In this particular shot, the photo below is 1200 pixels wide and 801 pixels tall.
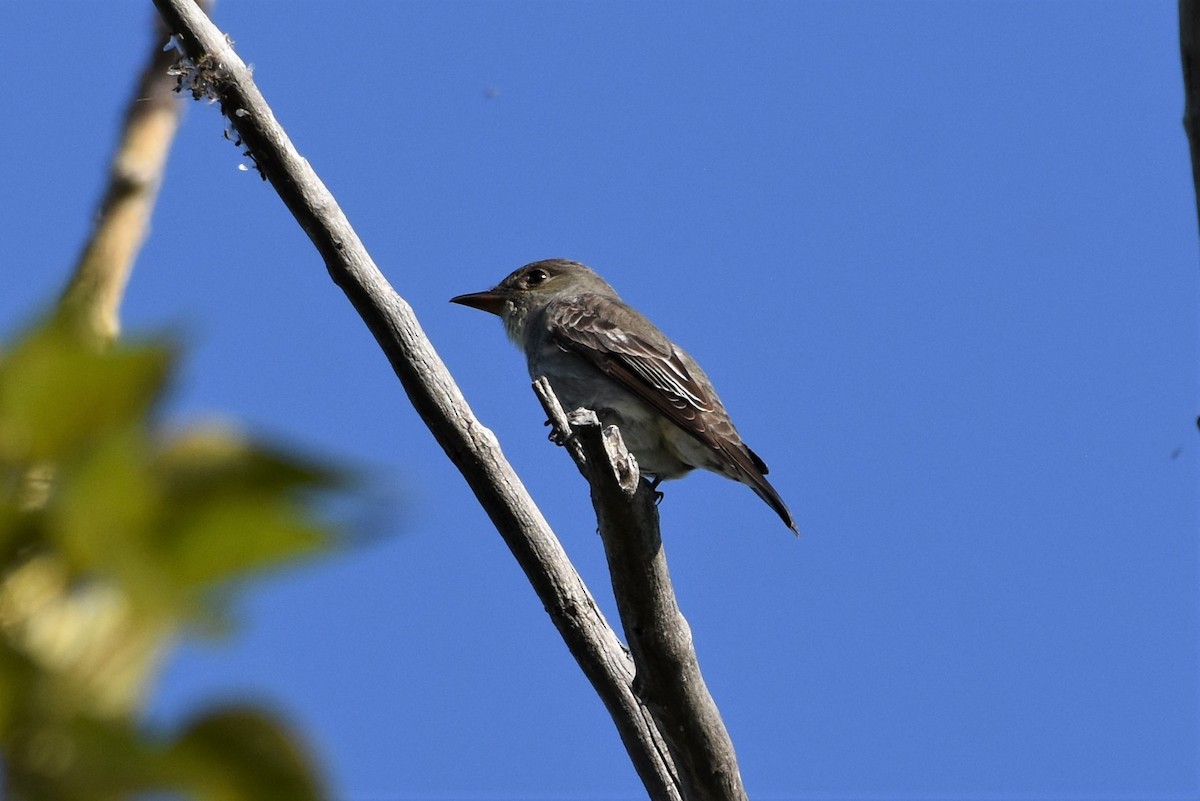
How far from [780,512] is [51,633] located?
24.8 ft

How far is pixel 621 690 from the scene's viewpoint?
5.76 metres

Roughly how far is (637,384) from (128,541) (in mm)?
8322

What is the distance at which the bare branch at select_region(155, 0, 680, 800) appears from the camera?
562 centimetres

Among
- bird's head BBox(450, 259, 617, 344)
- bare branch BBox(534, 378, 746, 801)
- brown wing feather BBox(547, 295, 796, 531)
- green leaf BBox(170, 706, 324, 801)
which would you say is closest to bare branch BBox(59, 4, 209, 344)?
green leaf BBox(170, 706, 324, 801)

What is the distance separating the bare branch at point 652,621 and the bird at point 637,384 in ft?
9.67

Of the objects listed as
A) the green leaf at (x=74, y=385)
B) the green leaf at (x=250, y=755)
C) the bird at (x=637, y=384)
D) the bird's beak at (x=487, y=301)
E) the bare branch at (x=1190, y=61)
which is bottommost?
the green leaf at (x=250, y=755)

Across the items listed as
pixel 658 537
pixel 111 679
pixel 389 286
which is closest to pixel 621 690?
pixel 658 537

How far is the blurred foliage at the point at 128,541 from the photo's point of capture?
625mm

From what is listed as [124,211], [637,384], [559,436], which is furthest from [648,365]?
[124,211]

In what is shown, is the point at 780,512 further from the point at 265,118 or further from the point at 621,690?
the point at 265,118

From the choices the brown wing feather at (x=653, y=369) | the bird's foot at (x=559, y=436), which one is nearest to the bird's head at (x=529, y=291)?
the brown wing feather at (x=653, y=369)

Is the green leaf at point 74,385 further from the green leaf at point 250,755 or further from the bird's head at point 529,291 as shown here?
the bird's head at point 529,291

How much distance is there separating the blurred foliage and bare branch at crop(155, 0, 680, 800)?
16.5 feet

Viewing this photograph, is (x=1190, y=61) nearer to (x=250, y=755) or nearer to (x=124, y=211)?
(x=124, y=211)
